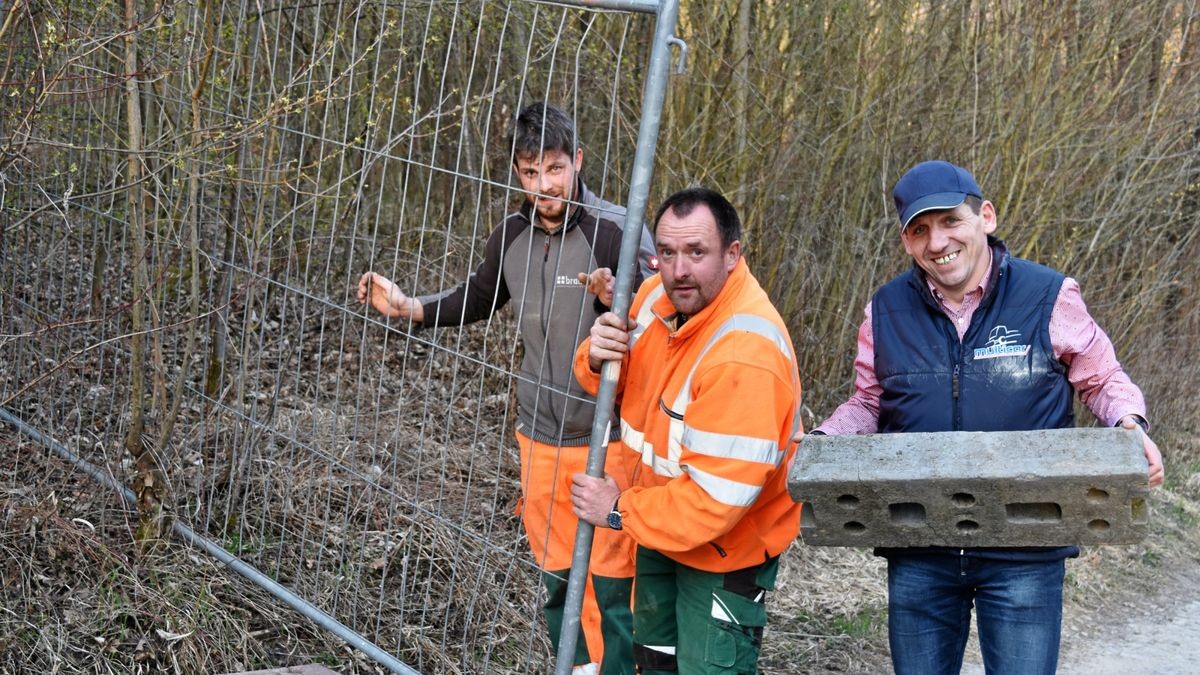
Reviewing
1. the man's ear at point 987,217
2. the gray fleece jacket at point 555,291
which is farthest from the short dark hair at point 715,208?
the man's ear at point 987,217

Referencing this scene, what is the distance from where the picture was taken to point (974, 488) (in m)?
2.91

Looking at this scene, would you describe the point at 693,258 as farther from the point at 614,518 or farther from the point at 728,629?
the point at 728,629

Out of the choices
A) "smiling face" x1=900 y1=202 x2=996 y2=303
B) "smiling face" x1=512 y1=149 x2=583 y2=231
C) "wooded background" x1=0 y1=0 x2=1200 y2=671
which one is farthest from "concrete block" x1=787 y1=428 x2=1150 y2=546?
"smiling face" x1=512 y1=149 x2=583 y2=231

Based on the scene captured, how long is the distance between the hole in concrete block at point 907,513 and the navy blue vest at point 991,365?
173 mm

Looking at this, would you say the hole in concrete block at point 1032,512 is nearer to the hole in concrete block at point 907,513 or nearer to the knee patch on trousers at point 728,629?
the hole in concrete block at point 907,513

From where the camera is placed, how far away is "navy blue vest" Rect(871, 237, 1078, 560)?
309cm

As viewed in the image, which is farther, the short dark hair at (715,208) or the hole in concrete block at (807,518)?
the short dark hair at (715,208)

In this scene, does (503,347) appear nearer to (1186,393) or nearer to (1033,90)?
(1033,90)

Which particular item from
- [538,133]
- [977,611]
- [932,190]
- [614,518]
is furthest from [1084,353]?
[538,133]

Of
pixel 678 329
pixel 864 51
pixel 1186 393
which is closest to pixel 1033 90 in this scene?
pixel 864 51

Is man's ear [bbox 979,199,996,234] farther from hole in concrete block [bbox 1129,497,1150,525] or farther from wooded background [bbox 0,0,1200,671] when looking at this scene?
wooded background [bbox 0,0,1200,671]

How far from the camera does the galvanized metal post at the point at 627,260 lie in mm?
3209

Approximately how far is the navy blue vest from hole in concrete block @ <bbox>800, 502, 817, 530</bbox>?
328mm

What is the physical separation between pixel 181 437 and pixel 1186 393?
802 cm
